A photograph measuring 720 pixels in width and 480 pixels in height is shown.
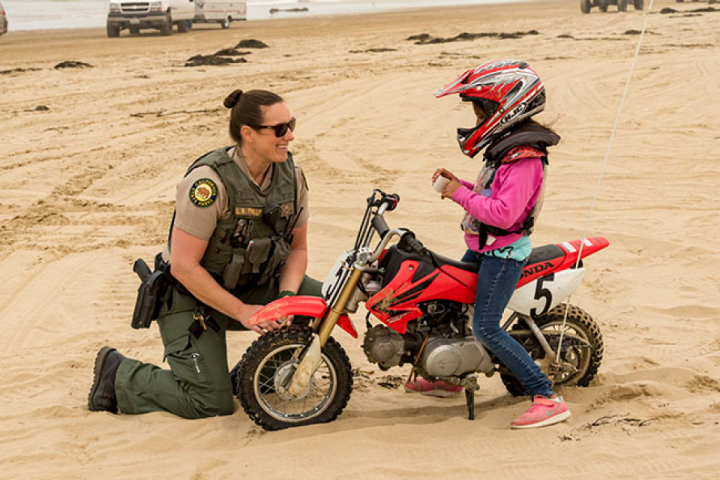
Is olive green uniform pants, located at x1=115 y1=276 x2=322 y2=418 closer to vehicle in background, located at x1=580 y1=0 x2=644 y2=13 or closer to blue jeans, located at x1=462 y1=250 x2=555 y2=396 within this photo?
blue jeans, located at x1=462 y1=250 x2=555 y2=396

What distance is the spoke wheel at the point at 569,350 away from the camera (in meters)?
4.85

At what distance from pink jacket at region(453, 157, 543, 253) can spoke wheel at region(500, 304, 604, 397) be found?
0.84 m

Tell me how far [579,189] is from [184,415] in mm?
5955

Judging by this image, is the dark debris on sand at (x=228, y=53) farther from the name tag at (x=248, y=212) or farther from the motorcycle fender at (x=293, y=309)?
the motorcycle fender at (x=293, y=309)

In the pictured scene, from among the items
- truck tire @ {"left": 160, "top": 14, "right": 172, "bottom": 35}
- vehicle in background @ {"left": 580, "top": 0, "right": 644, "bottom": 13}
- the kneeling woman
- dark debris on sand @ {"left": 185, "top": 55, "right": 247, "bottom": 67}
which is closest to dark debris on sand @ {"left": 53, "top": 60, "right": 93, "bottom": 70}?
dark debris on sand @ {"left": 185, "top": 55, "right": 247, "bottom": 67}

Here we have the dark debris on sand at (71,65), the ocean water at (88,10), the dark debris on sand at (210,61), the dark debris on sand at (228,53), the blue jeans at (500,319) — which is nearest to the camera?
the blue jeans at (500,319)

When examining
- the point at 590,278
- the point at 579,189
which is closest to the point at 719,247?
the point at 590,278

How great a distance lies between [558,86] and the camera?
15039 mm

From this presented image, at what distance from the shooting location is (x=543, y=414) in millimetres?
4477

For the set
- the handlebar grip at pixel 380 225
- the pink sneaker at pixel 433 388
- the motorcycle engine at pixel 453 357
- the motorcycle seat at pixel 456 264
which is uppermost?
the handlebar grip at pixel 380 225

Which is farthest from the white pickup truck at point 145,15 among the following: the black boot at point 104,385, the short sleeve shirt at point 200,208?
the short sleeve shirt at point 200,208

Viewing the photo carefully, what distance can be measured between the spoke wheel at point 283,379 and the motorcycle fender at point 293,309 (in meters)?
0.11

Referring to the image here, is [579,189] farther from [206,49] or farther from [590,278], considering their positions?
[206,49]

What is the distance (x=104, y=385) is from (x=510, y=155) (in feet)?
8.90
